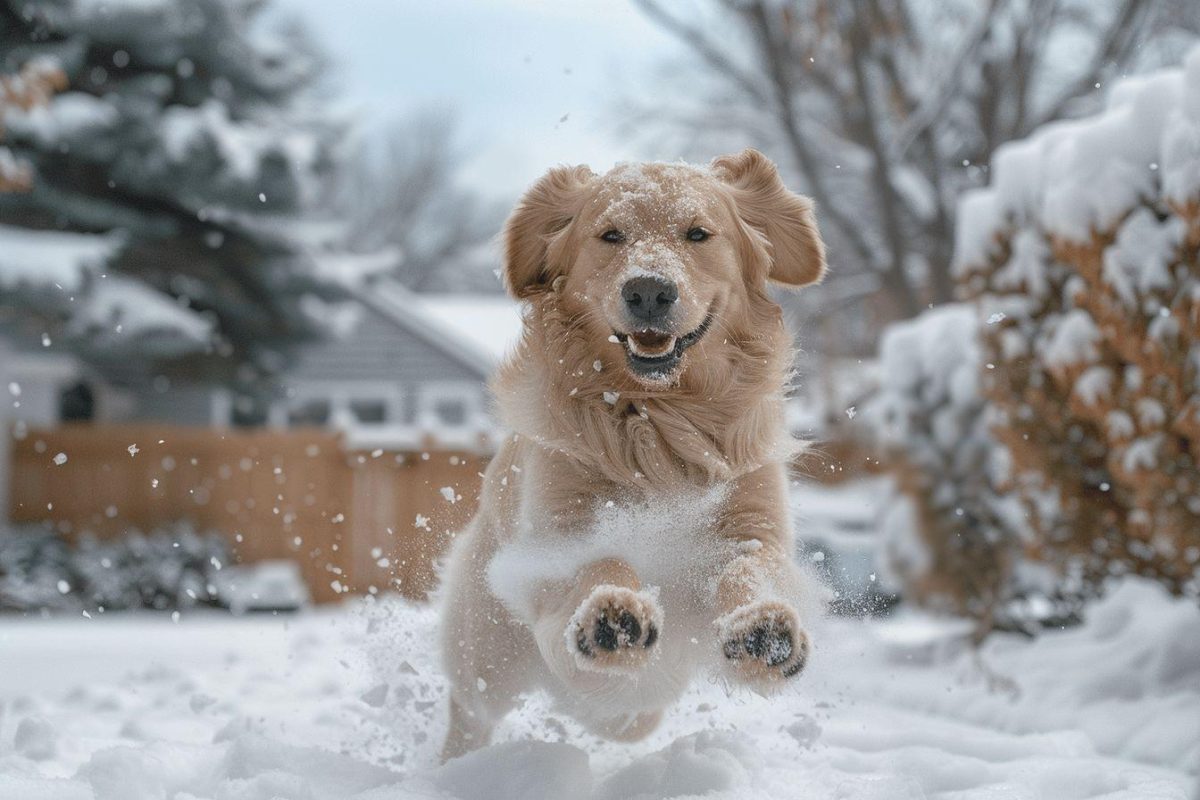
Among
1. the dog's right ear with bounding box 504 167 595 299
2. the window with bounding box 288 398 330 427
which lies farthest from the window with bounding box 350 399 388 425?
the dog's right ear with bounding box 504 167 595 299

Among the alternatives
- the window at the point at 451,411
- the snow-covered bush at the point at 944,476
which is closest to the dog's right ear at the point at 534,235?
the snow-covered bush at the point at 944,476

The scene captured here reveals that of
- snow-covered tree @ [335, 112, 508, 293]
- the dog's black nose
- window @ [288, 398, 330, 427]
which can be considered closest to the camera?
the dog's black nose

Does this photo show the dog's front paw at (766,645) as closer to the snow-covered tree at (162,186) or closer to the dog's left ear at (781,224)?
the dog's left ear at (781,224)

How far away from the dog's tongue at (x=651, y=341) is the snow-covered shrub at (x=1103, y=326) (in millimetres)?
2352

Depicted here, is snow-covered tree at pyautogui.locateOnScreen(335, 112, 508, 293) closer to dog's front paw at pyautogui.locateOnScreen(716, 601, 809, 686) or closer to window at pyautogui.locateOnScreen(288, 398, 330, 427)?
window at pyautogui.locateOnScreen(288, 398, 330, 427)

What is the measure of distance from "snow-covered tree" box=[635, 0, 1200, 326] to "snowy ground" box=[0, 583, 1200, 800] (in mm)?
9046

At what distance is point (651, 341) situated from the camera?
10.4ft

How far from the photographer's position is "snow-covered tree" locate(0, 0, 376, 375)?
48.6ft

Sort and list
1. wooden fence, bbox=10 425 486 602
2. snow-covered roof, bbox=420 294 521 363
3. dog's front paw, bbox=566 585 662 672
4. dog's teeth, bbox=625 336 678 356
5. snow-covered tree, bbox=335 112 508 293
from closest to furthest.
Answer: dog's front paw, bbox=566 585 662 672 < dog's teeth, bbox=625 336 678 356 < wooden fence, bbox=10 425 486 602 < snow-covered roof, bbox=420 294 521 363 < snow-covered tree, bbox=335 112 508 293

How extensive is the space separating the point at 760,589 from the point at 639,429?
629 mm

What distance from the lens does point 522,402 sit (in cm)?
352

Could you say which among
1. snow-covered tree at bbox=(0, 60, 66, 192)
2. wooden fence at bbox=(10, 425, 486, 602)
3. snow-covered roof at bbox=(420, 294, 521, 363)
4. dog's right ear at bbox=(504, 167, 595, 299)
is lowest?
dog's right ear at bbox=(504, 167, 595, 299)

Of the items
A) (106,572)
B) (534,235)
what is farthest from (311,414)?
(534,235)

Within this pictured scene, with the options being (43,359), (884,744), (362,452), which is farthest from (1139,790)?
(43,359)
